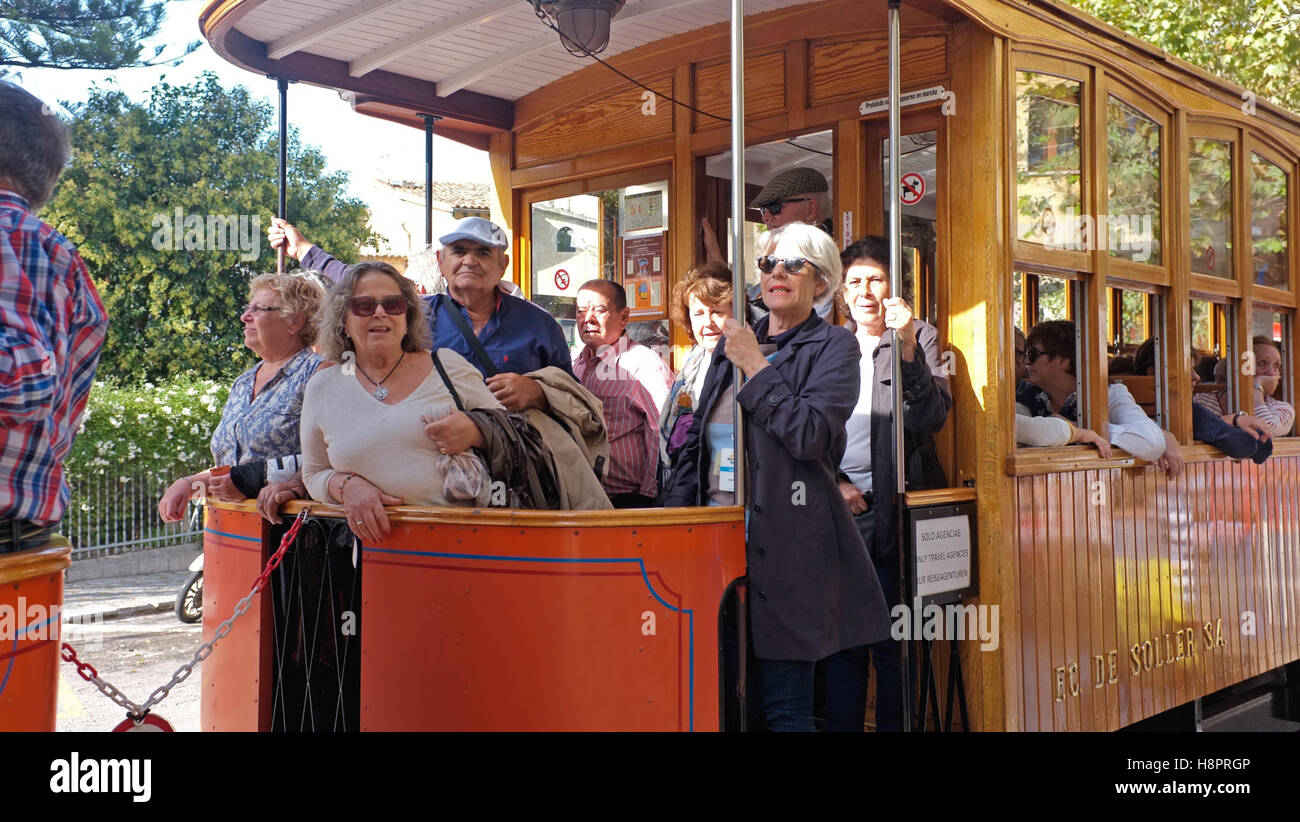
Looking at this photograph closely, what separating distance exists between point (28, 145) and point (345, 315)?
1.03 metres

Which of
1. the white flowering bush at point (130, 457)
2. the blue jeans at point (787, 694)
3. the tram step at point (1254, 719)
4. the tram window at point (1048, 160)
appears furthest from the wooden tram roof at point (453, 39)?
the white flowering bush at point (130, 457)

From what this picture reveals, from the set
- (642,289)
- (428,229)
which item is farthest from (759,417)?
(428,229)

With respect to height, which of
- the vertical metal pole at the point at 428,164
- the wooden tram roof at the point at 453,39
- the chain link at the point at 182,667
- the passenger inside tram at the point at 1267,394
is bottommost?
the chain link at the point at 182,667

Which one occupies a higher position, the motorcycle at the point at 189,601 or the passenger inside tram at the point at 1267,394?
the passenger inside tram at the point at 1267,394

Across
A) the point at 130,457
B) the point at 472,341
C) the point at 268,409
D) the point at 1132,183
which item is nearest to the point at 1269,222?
the point at 1132,183

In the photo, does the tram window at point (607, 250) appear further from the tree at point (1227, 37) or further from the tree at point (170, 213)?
the tree at point (170, 213)

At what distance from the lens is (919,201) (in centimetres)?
454

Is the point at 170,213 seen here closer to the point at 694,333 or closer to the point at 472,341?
the point at 694,333

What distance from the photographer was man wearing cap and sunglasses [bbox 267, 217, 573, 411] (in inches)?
146

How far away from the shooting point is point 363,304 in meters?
3.22

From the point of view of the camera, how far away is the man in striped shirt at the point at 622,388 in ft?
14.0

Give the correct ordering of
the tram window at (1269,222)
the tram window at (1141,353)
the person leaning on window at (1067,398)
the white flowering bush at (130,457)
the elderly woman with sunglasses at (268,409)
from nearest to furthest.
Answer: the elderly woman with sunglasses at (268,409) < the person leaning on window at (1067,398) < the tram window at (1141,353) < the tram window at (1269,222) < the white flowering bush at (130,457)

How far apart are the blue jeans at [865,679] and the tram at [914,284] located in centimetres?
24
